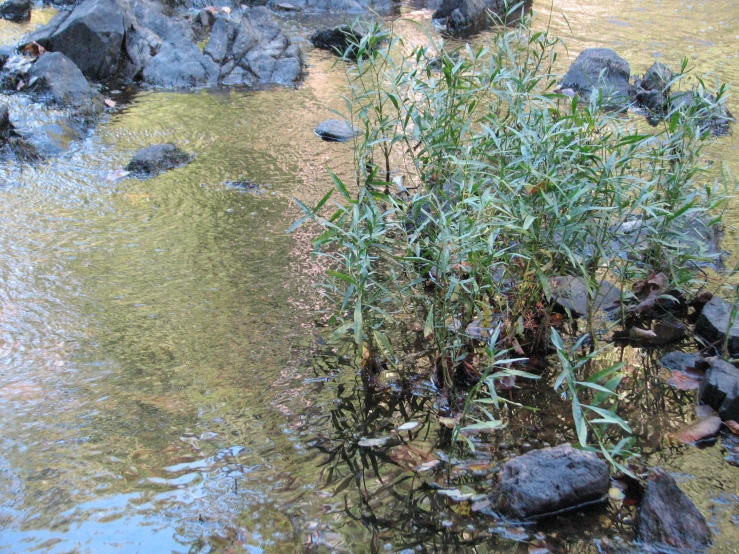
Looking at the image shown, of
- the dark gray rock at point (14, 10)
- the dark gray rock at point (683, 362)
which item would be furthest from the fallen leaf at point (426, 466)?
the dark gray rock at point (14, 10)

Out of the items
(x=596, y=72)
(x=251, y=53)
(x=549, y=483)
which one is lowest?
(x=251, y=53)

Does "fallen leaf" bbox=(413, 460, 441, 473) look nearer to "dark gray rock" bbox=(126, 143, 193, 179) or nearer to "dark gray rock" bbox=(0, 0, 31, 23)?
"dark gray rock" bbox=(126, 143, 193, 179)

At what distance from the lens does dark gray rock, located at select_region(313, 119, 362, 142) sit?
612 cm

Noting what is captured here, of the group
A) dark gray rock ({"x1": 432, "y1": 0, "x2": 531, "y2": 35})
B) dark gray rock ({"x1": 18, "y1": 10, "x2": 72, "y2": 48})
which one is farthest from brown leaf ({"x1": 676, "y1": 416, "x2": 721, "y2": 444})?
dark gray rock ({"x1": 432, "y1": 0, "x2": 531, "y2": 35})

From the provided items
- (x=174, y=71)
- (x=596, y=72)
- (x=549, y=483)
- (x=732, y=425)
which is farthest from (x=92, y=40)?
(x=732, y=425)

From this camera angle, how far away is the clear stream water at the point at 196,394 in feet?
8.00

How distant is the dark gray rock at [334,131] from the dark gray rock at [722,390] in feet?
12.5

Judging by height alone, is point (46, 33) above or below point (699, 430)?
below

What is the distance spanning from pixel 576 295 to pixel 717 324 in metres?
0.71

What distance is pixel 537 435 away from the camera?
2.89 m

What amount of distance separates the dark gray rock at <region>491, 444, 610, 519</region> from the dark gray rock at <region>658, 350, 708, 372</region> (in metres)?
1.09

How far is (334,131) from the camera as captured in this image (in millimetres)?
6145

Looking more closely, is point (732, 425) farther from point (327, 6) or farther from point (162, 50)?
point (327, 6)

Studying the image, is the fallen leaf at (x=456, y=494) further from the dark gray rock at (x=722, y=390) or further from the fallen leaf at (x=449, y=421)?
the dark gray rock at (x=722, y=390)
